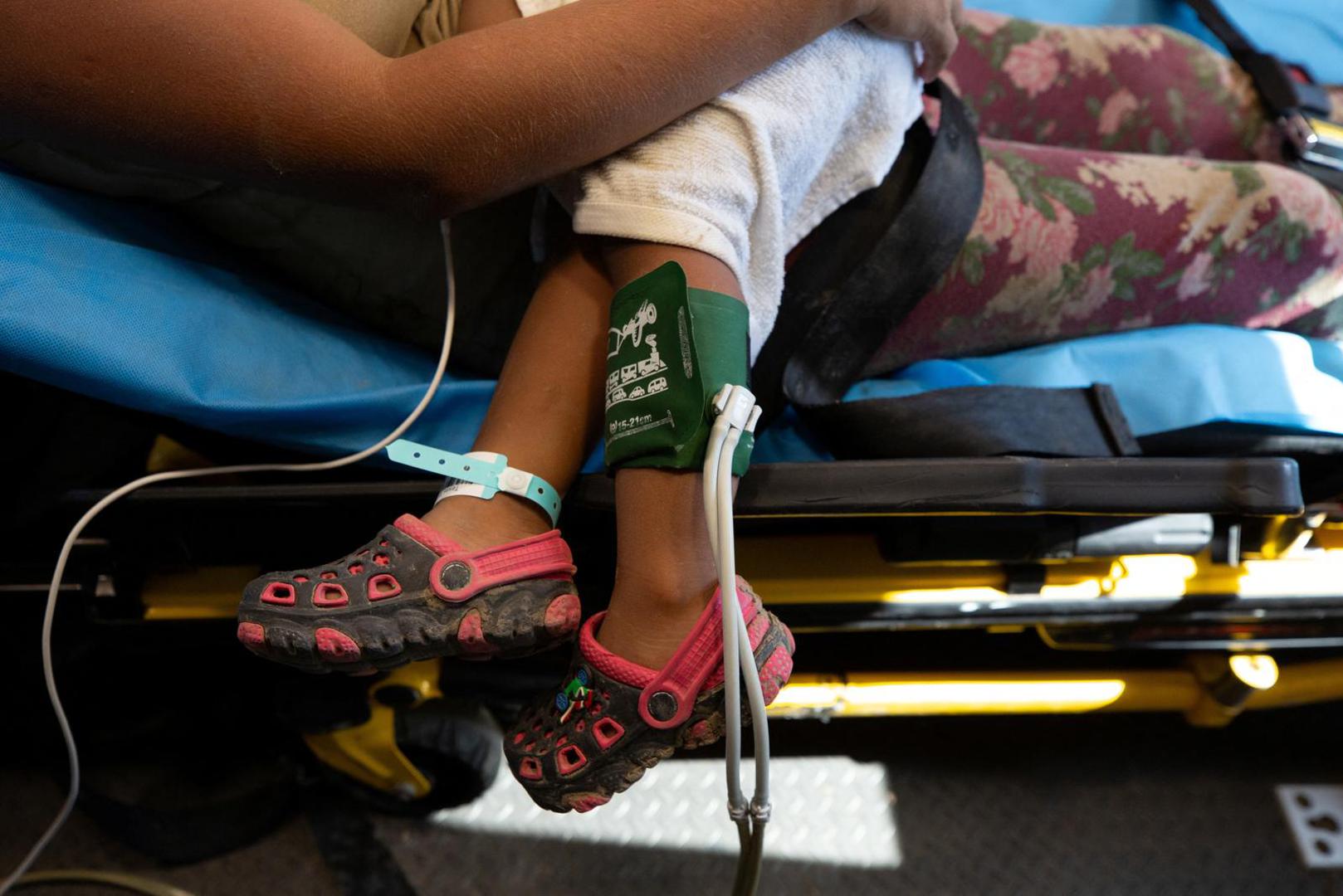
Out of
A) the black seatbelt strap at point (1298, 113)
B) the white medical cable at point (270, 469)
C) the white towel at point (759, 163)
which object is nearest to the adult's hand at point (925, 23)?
the white towel at point (759, 163)

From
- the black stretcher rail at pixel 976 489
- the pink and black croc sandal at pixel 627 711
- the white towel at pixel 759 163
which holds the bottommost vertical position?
the pink and black croc sandal at pixel 627 711

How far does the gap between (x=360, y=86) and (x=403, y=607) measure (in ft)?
0.92

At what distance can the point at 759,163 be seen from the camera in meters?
0.56

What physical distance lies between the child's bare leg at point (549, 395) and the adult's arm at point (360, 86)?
9 centimetres

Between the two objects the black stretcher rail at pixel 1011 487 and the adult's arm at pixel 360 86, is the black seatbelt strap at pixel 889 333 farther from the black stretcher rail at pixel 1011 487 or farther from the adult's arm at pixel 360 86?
the adult's arm at pixel 360 86

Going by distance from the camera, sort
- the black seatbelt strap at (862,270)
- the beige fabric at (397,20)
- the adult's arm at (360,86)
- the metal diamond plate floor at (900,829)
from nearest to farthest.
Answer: the adult's arm at (360,86) < the beige fabric at (397,20) < the black seatbelt strap at (862,270) < the metal diamond plate floor at (900,829)

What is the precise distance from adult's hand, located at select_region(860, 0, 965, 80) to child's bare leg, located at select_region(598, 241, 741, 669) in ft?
0.69

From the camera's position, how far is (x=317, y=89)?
48 centimetres

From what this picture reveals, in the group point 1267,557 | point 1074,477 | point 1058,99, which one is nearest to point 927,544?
point 1074,477

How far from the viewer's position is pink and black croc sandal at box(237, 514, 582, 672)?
50 centimetres

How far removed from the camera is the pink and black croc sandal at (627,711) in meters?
0.51

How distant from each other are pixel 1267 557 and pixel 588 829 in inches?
26.3

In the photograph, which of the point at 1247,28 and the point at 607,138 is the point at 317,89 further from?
the point at 1247,28

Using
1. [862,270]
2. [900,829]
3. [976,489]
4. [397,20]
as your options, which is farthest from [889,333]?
[900,829]
